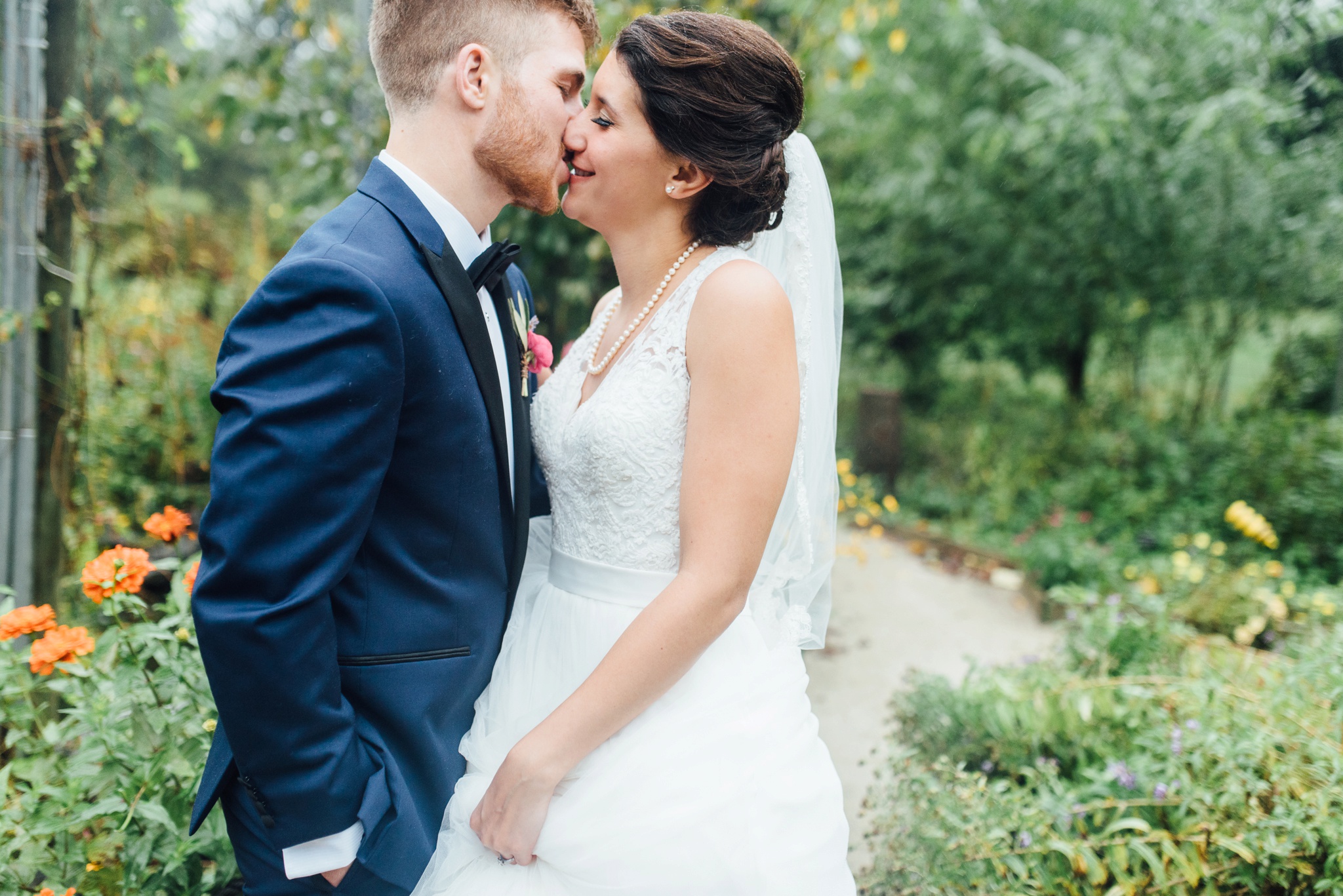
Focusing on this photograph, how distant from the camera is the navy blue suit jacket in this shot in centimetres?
112

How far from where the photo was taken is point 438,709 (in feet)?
4.51

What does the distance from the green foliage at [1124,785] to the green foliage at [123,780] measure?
1.80 metres

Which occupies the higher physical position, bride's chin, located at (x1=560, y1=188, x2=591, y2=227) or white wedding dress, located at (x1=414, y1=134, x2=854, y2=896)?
bride's chin, located at (x1=560, y1=188, x2=591, y2=227)

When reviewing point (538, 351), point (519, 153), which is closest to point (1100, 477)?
point (538, 351)

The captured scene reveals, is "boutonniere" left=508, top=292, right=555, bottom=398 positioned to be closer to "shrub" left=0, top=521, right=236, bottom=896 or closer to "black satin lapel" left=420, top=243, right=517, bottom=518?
"black satin lapel" left=420, top=243, right=517, bottom=518

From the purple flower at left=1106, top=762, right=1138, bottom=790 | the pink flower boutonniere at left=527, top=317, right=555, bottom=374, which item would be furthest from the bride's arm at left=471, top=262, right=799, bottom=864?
the purple flower at left=1106, top=762, right=1138, bottom=790

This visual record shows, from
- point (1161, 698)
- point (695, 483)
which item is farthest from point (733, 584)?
point (1161, 698)

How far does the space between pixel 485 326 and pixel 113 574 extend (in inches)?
42.0

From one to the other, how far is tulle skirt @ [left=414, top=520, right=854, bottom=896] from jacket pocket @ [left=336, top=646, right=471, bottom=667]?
7.6 inches

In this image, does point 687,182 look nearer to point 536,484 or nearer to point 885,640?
point 536,484

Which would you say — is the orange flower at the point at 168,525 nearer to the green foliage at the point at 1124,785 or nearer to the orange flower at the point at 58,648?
the orange flower at the point at 58,648

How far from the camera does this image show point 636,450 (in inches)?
60.0

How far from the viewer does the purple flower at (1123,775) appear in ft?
7.93

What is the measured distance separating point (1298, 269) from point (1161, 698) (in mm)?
5654
